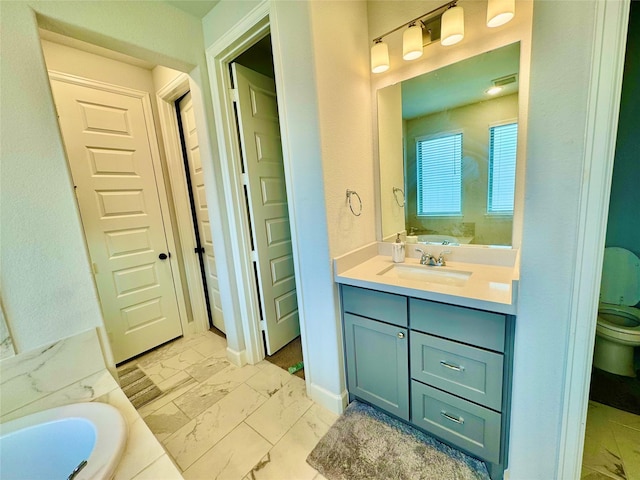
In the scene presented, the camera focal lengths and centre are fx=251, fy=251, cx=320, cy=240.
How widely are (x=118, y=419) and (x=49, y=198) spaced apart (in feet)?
3.19

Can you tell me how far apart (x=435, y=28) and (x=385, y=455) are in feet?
7.49

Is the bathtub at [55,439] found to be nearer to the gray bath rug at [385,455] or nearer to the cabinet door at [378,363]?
the gray bath rug at [385,455]

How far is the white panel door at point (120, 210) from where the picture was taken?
1928 millimetres

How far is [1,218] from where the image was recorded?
0.99 meters

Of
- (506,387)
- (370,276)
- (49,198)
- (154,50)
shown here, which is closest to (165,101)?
(154,50)

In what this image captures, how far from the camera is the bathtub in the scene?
2.96 ft

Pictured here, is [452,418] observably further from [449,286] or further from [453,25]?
[453,25]

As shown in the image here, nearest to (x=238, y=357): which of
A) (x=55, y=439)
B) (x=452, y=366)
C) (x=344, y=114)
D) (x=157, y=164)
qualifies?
(x=55, y=439)

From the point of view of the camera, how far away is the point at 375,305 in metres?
1.35

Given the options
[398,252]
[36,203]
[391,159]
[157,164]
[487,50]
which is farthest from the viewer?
[157,164]

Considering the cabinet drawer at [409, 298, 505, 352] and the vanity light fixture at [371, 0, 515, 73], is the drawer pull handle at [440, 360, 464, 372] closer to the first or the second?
the cabinet drawer at [409, 298, 505, 352]

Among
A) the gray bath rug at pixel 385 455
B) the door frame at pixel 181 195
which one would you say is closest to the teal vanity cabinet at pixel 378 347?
the gray bath rug at pixel 385 455

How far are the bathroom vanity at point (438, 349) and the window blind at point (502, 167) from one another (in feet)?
1.10

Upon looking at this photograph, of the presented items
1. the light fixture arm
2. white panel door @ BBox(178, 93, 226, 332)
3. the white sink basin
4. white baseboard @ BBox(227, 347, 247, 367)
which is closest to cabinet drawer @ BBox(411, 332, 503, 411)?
the white sink basin
